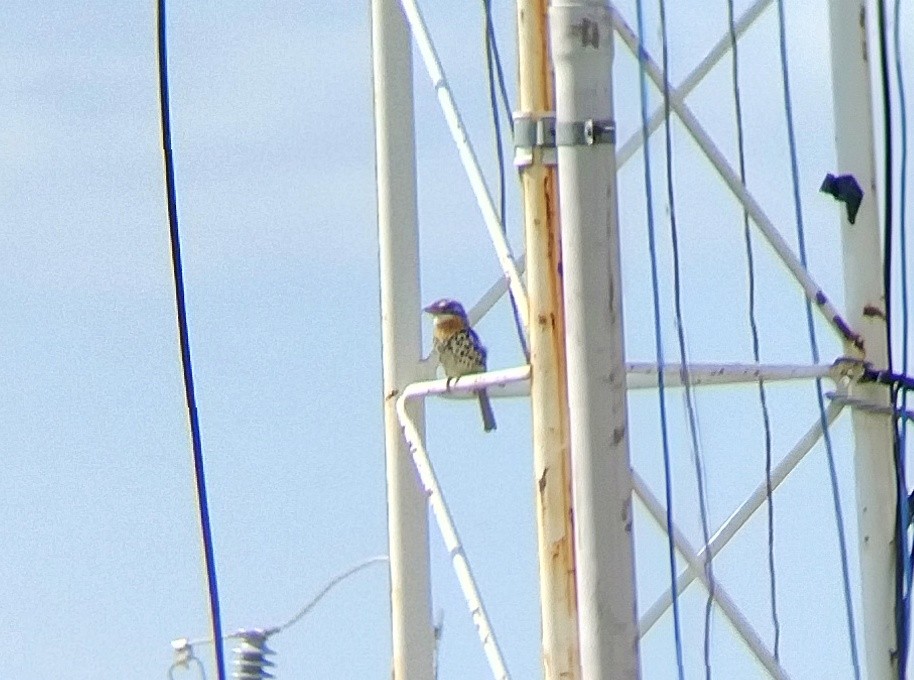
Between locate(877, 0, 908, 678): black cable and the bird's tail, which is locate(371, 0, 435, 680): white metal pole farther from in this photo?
locate(877, 0, 908, 678): black cable

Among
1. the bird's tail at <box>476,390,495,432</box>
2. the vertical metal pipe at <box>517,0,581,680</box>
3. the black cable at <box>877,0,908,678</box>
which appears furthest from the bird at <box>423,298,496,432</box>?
the black cable at <box>877,0,908,678</box>

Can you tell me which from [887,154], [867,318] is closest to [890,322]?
[867,318]

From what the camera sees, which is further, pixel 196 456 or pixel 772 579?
pixel 772 579

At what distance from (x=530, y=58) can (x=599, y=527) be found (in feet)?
4.97

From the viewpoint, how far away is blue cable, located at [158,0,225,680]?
7.61m

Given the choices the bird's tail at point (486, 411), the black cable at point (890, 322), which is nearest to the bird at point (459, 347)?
the bird's tail at point (486, 411)

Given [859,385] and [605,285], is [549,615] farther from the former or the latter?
[859,385]

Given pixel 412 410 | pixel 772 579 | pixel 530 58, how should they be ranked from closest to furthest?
pixel 530 58, pixel 412 410, pixel 772 579

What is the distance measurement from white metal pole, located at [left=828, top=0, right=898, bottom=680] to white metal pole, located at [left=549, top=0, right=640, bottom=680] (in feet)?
6.56

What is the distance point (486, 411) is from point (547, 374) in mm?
1188

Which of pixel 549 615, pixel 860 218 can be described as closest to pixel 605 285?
pixel 549 615

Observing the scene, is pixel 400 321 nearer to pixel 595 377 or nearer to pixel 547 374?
pixel 547 374

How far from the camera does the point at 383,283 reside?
8.72 m

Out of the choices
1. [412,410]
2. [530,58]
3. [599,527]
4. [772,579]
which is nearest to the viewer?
[599,527]
